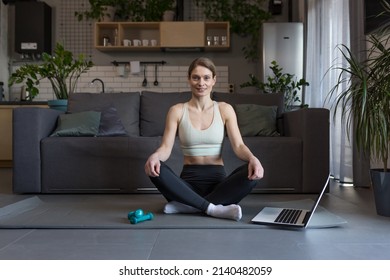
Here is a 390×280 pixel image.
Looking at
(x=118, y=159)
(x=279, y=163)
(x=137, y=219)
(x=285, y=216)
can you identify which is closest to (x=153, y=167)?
(x=137, y=219)

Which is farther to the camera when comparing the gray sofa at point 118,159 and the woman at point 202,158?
the gray sofa at point 118,159

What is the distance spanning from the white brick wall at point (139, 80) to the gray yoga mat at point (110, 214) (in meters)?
3.04

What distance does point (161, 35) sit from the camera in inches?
216

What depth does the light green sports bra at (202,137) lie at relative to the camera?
243 cm

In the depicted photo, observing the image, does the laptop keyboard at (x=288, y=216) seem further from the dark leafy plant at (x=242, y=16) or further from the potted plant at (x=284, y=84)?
the dark leafy plant at (x=242, y=16)

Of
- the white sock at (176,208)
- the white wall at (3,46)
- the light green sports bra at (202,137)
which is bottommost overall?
the white sock at (176,208)

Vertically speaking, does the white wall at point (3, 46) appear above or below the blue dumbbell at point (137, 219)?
above

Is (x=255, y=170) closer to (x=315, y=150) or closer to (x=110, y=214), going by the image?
(x=110, y=214)

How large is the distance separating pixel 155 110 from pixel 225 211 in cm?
194

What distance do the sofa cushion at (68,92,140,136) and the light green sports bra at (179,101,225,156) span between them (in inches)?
59.8

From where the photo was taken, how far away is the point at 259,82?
5.34 m

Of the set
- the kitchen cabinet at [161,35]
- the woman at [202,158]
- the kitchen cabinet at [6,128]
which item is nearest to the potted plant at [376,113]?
the woman at [202,158]

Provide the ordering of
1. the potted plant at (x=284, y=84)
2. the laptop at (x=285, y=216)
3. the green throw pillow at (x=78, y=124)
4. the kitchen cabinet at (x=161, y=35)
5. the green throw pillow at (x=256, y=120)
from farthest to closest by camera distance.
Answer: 1. the kitchen cabinet at (x=161, y=35)
2. the potted plant at (x=284, y=84)
3. the green throw pillow at (x=256, y=120)
4. the green throw pillow at (x=78, y=124)
5. the laptop at (x=285, y=216)

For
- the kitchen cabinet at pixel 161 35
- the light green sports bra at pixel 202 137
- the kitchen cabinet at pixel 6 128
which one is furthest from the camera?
the kitchen cabinet at pixel 161 35
